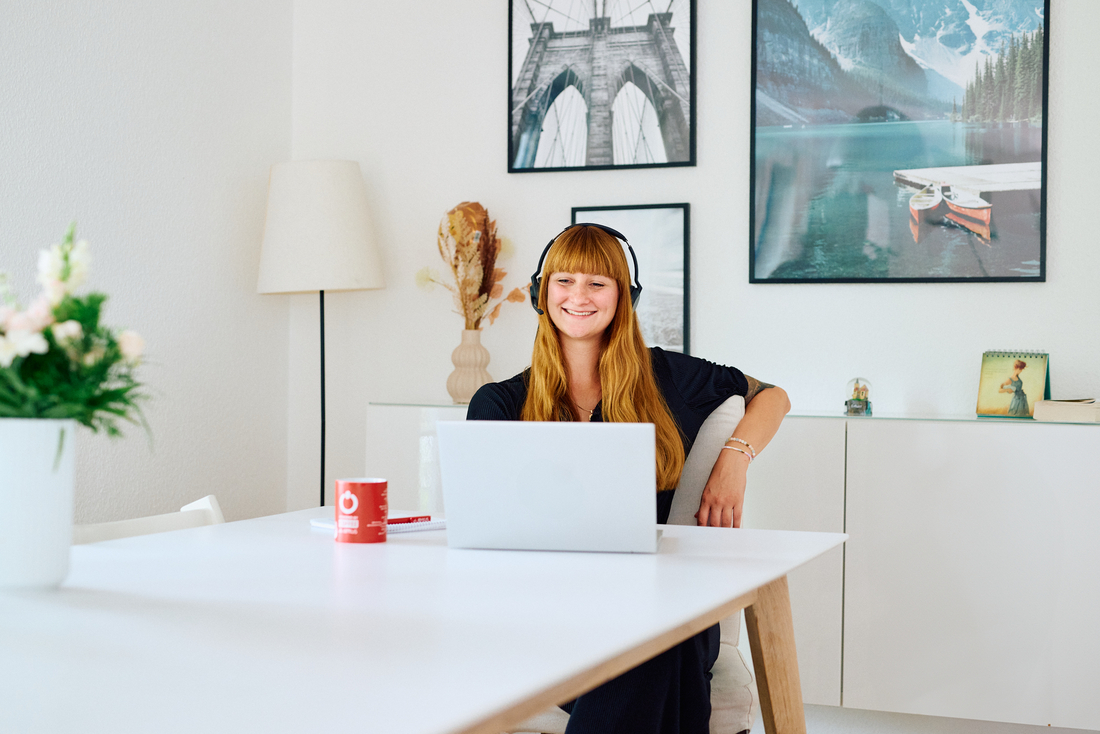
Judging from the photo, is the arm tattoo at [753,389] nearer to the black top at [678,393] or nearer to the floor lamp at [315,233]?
the black top at [678,393]

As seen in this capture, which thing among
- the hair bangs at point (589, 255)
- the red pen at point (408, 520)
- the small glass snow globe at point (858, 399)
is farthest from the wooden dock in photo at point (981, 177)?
the red pen at point (408, 520)

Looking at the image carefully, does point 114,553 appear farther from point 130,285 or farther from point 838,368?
point 838,368

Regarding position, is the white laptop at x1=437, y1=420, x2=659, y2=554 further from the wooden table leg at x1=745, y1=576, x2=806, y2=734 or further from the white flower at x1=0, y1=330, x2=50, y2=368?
the white flower at x1=0, y1=330, x2=50, y2=368

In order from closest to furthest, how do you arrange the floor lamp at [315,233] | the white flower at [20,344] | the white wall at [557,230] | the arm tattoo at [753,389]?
the white flower at [20,344]
the arm tattoo at [753,389]
the white wall at [557,230]
the floor lamp at [315,233]

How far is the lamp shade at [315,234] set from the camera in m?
3.06

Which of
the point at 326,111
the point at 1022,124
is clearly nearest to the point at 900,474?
the point at 1022,124

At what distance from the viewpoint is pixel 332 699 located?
708 mm

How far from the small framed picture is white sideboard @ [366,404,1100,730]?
0.94 ft

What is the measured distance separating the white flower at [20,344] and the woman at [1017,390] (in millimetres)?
2449

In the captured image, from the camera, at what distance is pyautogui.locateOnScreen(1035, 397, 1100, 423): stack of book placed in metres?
2.39

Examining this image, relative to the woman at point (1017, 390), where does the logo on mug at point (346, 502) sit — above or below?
below

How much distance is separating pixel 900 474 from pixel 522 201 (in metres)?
1.51

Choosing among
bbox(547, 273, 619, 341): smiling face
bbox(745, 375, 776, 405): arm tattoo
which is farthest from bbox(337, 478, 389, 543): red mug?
bbox(745, 375, 776, 405): arm tattoo

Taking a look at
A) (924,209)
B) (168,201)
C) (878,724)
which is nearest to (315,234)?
(168,201)
